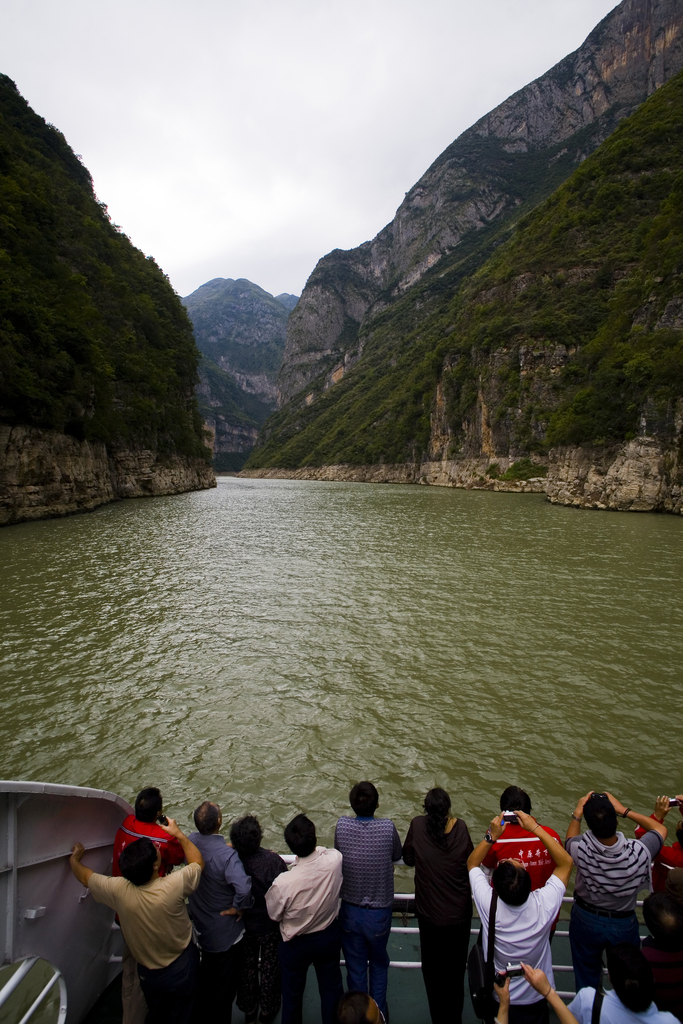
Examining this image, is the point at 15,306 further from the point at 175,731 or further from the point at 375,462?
the point at 375,462

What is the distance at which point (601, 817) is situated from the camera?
2.96 m

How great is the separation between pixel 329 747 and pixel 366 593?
6.50 meters

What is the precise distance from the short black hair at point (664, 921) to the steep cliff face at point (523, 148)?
144m

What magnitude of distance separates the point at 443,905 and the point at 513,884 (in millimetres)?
706

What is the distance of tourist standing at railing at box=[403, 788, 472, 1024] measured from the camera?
115 inches

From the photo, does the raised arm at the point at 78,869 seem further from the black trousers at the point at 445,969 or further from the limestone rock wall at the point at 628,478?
the limestone rock wall at the point at 628,478

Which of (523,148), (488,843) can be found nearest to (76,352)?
(488,843)

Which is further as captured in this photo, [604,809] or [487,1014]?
[604,809]

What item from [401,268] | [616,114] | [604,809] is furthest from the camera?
[401,268]

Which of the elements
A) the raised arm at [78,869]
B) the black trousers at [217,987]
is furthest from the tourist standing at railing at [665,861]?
the raised arm at [78,869]

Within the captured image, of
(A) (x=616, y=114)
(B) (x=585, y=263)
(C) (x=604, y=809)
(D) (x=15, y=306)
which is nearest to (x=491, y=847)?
(C) (x=604, y=809)

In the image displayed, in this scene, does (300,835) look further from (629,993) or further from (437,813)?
(629,993)

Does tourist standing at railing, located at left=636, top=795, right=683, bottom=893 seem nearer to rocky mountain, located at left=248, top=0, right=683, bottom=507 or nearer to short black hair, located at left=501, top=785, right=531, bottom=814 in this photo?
short black hair, located at left=501, top=785, right=531, bottom=814

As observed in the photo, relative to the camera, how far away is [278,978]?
3.15 meters
